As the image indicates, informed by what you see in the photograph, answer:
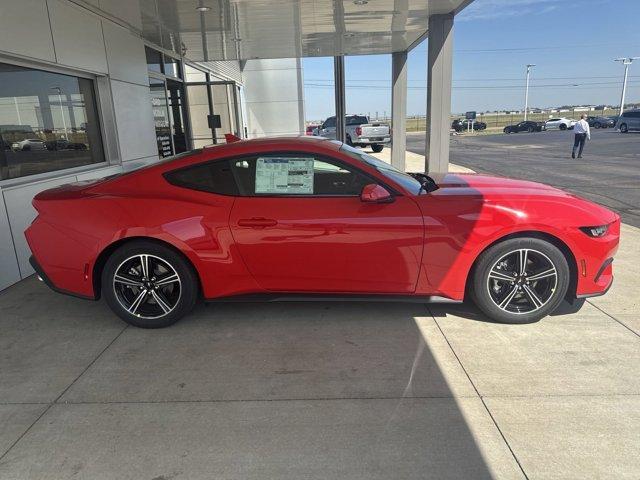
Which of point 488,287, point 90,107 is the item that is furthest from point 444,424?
point 90,107

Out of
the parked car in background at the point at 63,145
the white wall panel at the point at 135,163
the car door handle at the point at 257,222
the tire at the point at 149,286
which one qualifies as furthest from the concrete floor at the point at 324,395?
the white wall panel at the point at 135,163

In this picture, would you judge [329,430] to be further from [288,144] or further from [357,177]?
[288,144]

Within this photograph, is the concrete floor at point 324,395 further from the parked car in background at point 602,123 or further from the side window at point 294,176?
the parked car in background at point 602,123

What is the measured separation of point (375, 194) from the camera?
3.54 m

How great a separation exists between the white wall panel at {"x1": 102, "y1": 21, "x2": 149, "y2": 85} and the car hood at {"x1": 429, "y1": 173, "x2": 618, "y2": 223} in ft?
Answer: 19.4

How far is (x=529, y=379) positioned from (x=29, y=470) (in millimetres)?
2894

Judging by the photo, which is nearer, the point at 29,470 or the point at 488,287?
the point at 29,470

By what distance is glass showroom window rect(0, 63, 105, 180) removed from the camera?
5.27m

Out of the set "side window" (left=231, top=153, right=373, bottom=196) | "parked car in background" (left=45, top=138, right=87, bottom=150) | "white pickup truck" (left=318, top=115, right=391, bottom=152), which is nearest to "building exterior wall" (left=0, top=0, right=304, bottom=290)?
"parked car in background" (left=45, top=138, right=87, bottom=150)

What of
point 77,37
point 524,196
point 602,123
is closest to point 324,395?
point 524,196

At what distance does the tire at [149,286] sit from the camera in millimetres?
3754

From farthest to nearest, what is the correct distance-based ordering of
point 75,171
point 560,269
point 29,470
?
point 75,171 < point 560,269 < point 29,470

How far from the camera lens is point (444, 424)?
2.60m

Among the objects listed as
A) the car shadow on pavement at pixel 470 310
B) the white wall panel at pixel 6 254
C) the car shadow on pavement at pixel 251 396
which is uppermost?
the white wall panel at pixel 6 254
